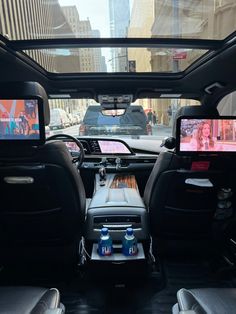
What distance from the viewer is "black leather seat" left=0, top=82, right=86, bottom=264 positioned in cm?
162

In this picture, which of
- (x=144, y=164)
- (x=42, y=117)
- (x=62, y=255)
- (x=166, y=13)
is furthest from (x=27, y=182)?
(x=144, y=164)

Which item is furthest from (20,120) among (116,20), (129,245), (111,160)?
(111,160)

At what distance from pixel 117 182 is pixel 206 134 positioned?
106 centimetres

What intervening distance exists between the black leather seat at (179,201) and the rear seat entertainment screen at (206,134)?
0.07 metres

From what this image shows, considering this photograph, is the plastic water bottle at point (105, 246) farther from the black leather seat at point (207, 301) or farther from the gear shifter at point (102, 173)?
the gear shifter at point (102, 173)

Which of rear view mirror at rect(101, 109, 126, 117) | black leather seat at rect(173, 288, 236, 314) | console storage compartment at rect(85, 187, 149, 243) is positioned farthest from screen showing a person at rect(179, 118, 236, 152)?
rear view mirror at rect(101, 109, 126, 117)

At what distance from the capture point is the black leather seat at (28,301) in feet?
3.48

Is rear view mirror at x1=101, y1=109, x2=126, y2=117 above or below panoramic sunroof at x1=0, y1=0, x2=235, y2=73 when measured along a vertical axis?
below

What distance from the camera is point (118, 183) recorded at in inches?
101

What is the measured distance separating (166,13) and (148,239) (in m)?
1.44

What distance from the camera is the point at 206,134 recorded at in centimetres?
174

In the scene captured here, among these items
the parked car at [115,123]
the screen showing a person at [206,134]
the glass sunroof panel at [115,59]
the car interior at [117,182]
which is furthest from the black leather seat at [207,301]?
the parked car at [115,123]

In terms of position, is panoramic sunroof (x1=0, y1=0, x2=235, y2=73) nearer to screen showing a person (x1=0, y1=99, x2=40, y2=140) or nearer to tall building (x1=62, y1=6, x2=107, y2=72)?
tall building (x1=62, y1=6, x2=107, y2=72)

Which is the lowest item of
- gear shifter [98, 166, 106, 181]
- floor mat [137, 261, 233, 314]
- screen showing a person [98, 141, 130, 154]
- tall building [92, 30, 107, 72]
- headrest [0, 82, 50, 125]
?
floor mat [137, 261, 233, 314]
